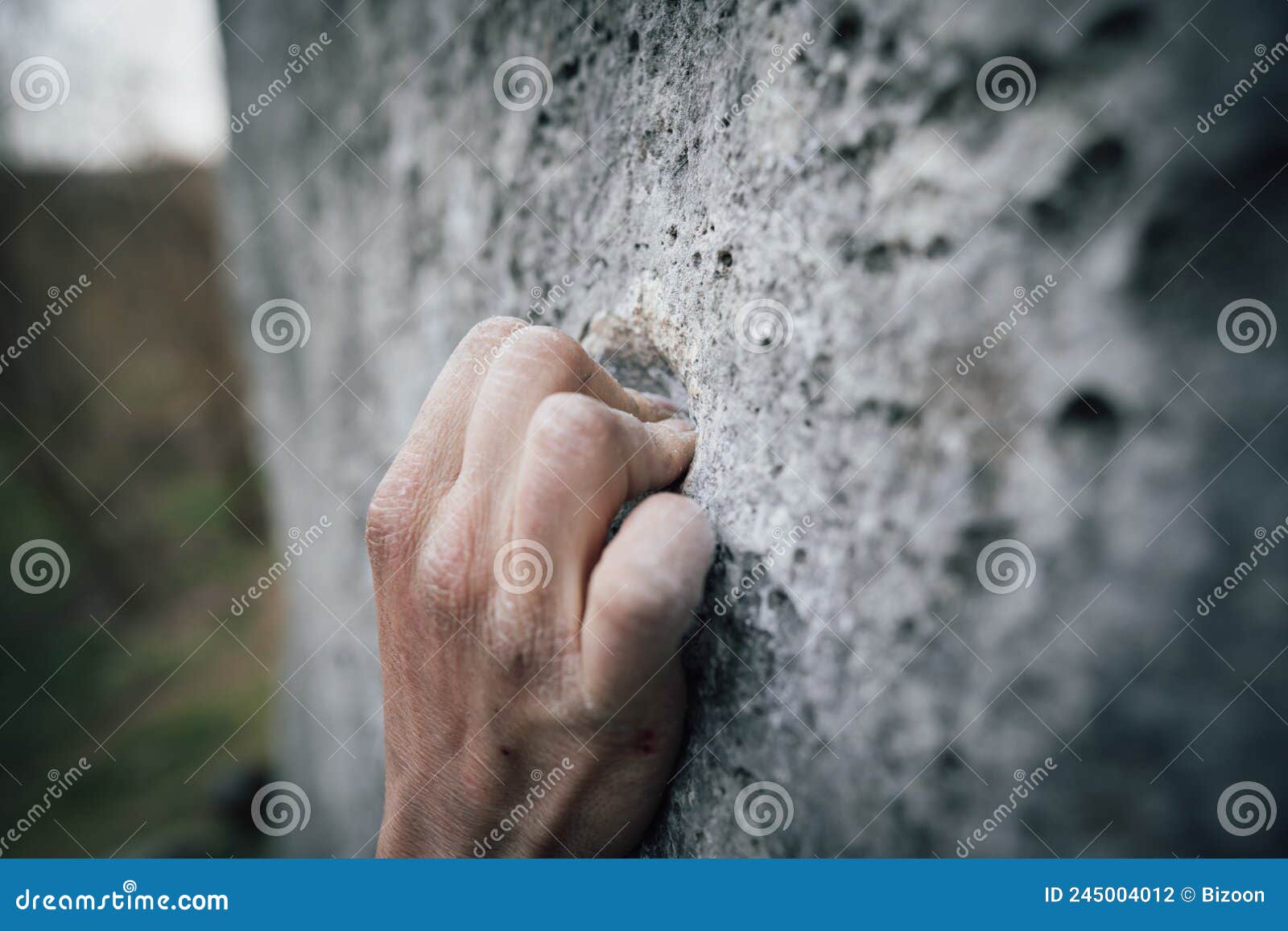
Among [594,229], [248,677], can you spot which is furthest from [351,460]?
[248,677]

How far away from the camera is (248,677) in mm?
5707

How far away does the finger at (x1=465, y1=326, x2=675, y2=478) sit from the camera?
653 mm

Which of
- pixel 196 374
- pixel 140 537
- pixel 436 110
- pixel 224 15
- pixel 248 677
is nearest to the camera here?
pixel 436 110

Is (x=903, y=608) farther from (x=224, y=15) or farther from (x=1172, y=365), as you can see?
(x=224, y=15)

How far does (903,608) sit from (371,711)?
1.51 m
